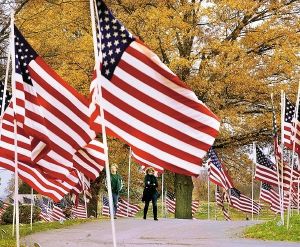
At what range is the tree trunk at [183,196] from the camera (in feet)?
91.3

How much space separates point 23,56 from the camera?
10.7m

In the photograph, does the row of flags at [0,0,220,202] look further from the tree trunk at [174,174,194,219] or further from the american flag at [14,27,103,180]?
the tree trunk at [174,174,194,219]

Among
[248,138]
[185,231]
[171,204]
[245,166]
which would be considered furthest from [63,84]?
[171,204]

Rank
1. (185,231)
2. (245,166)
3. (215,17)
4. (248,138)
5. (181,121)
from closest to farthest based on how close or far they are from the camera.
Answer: (181,121) < (185,231) < (215,17) < (248,138) < (245,166)

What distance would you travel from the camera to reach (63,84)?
Result: 32.6 ft

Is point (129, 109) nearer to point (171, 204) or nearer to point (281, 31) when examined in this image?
point (281, 31)

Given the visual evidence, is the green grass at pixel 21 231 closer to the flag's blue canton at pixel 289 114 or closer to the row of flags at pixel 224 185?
the row of flags at pixel 224 185

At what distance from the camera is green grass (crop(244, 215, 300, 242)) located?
1493 cm

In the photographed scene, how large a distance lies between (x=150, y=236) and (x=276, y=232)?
8.91 ft

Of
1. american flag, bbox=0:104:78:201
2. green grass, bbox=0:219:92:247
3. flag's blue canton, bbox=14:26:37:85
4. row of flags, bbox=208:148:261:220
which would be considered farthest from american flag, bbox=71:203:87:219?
flag's blue canton, bbox=14:26:37:85

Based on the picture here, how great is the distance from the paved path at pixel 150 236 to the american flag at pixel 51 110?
4.58 meters

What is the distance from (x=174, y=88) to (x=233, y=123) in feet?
60.5

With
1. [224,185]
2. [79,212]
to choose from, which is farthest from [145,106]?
[79,212]

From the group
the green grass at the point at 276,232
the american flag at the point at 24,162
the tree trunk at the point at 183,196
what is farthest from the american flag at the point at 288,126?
the tree trunk at the point at 183,196
